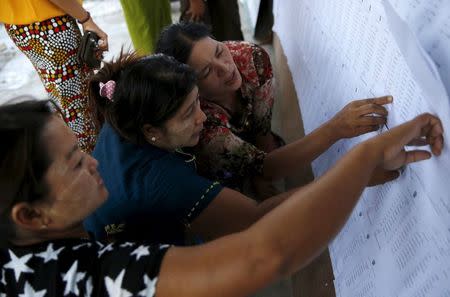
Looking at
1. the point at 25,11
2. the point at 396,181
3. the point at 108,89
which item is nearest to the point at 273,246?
the point at 396,181

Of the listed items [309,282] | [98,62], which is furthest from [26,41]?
[309,282]

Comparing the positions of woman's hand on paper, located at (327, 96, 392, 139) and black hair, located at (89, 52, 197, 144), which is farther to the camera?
black hair, located at (89, 52, 197, 144)

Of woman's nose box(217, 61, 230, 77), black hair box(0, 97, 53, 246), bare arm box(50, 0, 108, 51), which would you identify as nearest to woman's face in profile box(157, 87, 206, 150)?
woman's nose box(217, 61, 230, 77)

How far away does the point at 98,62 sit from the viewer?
164 cm

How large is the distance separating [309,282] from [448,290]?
775 millimetres

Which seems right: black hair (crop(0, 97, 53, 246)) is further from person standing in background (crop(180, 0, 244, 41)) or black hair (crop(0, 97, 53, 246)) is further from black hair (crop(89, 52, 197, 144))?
person standing in background (crop(180, 0, 244, 41))

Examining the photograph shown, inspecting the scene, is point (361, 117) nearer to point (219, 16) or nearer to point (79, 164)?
point (79, 164)

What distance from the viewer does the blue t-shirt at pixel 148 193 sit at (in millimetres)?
902

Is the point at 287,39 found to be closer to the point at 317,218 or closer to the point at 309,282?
the point at 309,282

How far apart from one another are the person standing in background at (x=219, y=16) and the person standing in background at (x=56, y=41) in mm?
482

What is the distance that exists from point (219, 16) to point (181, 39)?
114 centimetres

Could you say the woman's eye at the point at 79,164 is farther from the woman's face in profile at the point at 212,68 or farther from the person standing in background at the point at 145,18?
the person standing in background at the point at 145,18

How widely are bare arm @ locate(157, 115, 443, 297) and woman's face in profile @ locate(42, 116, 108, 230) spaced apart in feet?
0.65

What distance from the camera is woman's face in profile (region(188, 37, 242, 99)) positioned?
3.94 feet
